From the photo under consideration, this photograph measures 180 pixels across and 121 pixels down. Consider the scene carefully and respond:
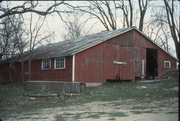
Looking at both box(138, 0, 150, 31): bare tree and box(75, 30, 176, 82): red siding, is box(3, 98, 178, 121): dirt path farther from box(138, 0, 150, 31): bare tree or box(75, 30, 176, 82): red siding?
box(138, 0, 150, 31): bare tree

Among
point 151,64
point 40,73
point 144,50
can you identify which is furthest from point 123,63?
point 40,73

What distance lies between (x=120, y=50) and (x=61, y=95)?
11.8m

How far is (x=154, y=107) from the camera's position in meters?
15.6

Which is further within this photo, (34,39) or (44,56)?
(34,39)

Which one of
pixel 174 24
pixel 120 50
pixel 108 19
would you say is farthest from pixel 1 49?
pixel 108 19

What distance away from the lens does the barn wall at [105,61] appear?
30.8 metres

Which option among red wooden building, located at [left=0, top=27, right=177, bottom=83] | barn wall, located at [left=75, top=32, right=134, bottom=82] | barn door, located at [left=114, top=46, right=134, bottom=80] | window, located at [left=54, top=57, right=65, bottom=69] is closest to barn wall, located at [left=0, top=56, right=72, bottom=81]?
red wooden building, located at [left=0, top=27, right=177, bottom=83]

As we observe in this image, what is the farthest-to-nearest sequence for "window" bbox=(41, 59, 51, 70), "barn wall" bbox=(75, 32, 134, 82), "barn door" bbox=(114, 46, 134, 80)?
1. "window" bbox=(41, 59, 51, 70)
2. "barn door" bbox=(114, 46, 134, 80)
3. "barn wall" bbox=(75, 32, 134, 82)

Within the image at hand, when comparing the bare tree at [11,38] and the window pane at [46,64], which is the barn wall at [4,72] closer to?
the bare tree at [11,38]

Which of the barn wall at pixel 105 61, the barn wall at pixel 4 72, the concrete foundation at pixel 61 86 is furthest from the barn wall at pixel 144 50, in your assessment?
the barn wall at pixel 4 72

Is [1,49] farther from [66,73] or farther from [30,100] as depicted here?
[30,100]

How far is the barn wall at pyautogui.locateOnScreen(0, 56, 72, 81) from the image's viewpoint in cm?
3107

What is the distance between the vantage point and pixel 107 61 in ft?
106

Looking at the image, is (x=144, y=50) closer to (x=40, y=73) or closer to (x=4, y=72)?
(x=40, y=73)
